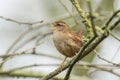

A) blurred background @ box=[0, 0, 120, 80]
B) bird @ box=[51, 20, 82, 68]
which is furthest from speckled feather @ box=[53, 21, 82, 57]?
blurred background @ box=[0, 0, 120, 80]

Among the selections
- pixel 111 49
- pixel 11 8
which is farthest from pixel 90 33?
pixel 11 8

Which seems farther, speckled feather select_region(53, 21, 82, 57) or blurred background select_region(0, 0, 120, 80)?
blurred background select_region(0, 0, 120, 80)

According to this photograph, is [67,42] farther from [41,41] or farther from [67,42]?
[41,41]

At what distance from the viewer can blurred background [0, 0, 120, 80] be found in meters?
5.43

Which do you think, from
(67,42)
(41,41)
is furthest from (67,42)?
(41,41)

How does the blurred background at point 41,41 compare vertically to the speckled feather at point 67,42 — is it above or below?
below

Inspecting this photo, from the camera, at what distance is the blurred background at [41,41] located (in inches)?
214

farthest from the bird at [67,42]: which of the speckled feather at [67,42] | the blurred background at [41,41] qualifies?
the blurred background at [41,41]

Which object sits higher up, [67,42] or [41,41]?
[67,42]

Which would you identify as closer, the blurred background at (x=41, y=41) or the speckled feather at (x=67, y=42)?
the speckled feather at (x=67, y=42)

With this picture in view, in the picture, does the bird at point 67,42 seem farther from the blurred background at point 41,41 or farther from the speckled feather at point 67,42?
the blurred background at point 41,41

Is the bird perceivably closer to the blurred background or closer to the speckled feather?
the speckled feather

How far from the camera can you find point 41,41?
628cm

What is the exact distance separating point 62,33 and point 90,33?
156 cm
